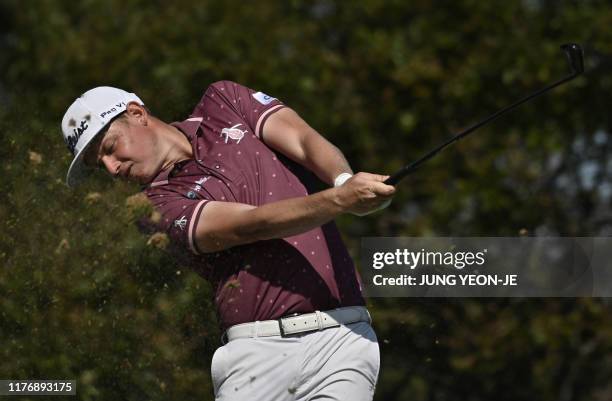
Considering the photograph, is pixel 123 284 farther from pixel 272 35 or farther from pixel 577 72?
pixel 272 35

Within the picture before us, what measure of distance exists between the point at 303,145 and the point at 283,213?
1.29ft

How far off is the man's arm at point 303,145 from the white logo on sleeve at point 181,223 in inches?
15.1

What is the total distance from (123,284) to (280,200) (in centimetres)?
189

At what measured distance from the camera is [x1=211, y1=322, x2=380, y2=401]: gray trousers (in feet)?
12.6

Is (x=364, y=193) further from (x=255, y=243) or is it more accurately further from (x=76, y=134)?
(x=76, y=134)

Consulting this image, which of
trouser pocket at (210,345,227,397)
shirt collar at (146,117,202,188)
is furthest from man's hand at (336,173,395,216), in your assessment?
shirt collar at (146,117,202,188)

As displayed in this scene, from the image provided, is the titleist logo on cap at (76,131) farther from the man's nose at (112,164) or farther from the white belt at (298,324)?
the white belt at (298,324)

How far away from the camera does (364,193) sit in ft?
11.7

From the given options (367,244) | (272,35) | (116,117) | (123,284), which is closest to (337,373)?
(116,117)

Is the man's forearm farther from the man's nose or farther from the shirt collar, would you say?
the man's nose

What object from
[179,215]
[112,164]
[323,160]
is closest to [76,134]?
[112,164]

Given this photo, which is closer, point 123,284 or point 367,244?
point 123,284

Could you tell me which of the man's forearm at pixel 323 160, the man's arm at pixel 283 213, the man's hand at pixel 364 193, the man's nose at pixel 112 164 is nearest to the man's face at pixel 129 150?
the man's nose at pixel 112 164

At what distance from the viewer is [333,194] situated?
3635 millimetres
